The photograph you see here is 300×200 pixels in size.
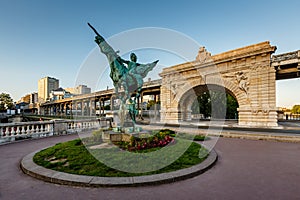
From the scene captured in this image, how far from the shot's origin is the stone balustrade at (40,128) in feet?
32.5

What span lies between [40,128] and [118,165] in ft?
32.6

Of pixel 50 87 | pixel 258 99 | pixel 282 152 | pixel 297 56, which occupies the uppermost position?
pixel 50 87

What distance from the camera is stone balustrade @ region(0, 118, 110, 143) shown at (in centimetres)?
990

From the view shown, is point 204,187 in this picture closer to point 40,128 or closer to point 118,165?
point 118,165

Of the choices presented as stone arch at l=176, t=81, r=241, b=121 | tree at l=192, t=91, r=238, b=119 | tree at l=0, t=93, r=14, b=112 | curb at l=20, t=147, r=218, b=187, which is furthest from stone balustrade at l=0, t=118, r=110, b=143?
tree at l=0, t=93, r=14, b=112

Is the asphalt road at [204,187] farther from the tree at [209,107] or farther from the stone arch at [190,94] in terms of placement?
the tree at [209,107]

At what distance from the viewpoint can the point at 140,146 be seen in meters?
7.31

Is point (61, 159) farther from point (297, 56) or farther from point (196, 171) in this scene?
point (297, 56)

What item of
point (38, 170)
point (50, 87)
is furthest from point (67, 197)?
point (50, 87)

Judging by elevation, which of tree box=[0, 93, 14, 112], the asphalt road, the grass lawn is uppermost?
tree box=[0, 93, 14, 112]

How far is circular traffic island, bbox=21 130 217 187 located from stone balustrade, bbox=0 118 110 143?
536cm

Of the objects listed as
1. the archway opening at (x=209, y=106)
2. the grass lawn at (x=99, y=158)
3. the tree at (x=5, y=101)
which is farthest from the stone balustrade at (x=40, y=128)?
the tree at (x=5, y=101)

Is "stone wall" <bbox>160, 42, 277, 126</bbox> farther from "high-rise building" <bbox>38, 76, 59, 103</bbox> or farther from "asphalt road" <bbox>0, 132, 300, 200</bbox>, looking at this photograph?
"high-rise building" <bbox>38, 76, 59, 103</bbox>

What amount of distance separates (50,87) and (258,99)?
505 ft
